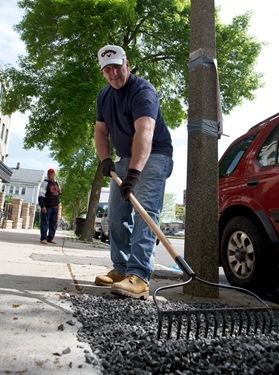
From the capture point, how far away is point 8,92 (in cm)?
1463

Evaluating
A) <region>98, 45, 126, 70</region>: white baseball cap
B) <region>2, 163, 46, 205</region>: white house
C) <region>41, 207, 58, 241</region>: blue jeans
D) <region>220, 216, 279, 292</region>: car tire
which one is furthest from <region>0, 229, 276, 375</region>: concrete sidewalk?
<region>2, 163, 46, 205</region>: white house

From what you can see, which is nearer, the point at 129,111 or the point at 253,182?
the point at 129,111

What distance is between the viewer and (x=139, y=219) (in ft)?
10.2

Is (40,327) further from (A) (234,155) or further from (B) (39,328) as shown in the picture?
(A) (234,155)

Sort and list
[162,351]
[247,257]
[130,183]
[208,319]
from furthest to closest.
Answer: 1. [247,257]
2. [130,183]
3. [208,319]
4. [162,351]

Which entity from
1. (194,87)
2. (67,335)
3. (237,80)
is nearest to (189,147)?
(194,87)

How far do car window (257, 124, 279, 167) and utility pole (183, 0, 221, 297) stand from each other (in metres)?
0.94

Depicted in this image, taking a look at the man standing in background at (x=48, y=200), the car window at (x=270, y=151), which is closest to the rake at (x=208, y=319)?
the car window at (x=270, y=151)

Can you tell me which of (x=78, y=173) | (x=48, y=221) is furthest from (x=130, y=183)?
(x=78, y=173)

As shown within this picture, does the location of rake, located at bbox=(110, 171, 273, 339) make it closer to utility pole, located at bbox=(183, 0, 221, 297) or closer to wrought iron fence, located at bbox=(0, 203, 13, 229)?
utility pole, located at bbox=(183, 0, 221, 297)

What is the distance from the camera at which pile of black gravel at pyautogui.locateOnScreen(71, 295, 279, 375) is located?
143 cm

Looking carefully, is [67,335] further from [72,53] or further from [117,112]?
[72,53]

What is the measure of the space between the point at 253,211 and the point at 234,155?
3.69 feet

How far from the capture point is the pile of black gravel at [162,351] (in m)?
1.43
